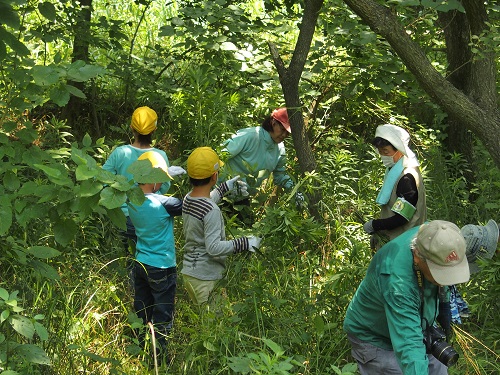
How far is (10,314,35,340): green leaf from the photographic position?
326 cm

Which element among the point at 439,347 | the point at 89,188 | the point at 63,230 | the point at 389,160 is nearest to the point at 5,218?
the point at 63,230

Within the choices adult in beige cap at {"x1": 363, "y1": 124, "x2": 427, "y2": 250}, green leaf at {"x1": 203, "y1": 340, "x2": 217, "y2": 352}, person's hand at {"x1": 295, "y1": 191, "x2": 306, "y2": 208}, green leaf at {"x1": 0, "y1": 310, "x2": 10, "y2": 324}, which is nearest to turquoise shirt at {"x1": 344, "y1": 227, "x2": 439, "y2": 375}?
green leaf at {"x1": 203, "y1": 340, "x2": 217, "y2": 352}

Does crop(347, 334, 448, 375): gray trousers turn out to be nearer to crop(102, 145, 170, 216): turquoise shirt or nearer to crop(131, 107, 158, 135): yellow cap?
crop(102, 145, 170, 216): turquoise shirt

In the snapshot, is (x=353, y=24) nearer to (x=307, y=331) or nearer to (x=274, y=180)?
(x=274, y=180)

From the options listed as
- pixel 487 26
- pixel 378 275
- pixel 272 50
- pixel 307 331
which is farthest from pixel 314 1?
pixel 378 275

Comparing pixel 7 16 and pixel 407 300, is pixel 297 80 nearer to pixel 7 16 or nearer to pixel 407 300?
pixel 7 16

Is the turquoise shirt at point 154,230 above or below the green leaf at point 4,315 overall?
below

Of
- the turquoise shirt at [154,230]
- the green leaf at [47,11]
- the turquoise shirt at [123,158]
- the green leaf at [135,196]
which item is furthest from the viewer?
the turquoise shirt at [123,158]

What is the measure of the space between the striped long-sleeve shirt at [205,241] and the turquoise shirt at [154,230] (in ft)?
0.40

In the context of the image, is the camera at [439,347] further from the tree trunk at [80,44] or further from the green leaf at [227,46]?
the tree trunk at [80,44]

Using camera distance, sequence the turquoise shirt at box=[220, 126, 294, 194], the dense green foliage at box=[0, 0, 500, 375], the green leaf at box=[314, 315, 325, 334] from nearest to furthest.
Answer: the dense green foliage at box=[0, 0, 500, 375] < the green leaf at box=[314, 315, 325, 334] < the turquoise shirt at box=[220, 126, 294, 194]

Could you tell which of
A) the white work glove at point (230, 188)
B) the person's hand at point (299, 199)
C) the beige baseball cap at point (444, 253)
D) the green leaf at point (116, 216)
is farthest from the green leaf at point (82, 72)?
the person's hand at point (299, 199)

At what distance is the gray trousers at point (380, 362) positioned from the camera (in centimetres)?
359

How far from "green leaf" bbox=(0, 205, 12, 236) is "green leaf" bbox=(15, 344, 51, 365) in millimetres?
521
